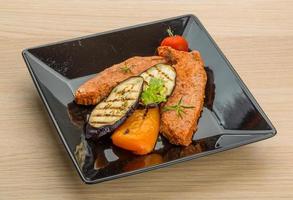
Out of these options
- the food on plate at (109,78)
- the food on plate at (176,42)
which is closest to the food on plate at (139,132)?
the food on plate at (109,78)

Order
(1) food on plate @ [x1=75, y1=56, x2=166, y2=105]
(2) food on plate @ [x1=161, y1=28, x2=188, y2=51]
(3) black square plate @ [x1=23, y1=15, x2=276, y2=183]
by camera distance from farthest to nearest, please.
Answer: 1. (2) food on plate @ [x1=161, y1=28, x2=188, y2=51]
2. (1) food on plate @ [x1=75, y1=56, x2=166, y2=105]
3. (3) black square plate @ [x1=23, y1=15, x2=276, y2=183]

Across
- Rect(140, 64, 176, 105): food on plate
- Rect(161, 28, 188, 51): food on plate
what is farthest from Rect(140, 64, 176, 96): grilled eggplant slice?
Rect(161, 28, 188, 51): food on plate

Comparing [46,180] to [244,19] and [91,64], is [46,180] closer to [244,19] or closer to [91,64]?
[91,64]

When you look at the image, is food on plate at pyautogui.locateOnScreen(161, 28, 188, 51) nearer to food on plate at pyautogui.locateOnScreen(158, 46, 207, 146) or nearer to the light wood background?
food on plate at pyautogui.locateOnScreen(158, 46, 207, 146)

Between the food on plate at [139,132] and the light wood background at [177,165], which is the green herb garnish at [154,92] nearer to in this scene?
the food on plate at [139,132]

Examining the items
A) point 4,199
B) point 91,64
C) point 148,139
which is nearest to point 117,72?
point 91,64

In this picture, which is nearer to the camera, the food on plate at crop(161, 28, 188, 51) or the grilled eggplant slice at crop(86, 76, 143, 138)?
the grilled eggplant slice at crop(86, 76, 143, 138)

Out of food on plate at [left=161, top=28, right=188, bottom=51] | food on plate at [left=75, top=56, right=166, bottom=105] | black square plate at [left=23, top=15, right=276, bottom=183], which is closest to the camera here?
black square plate at [left=23, top=15, right=276, bottom=183]
